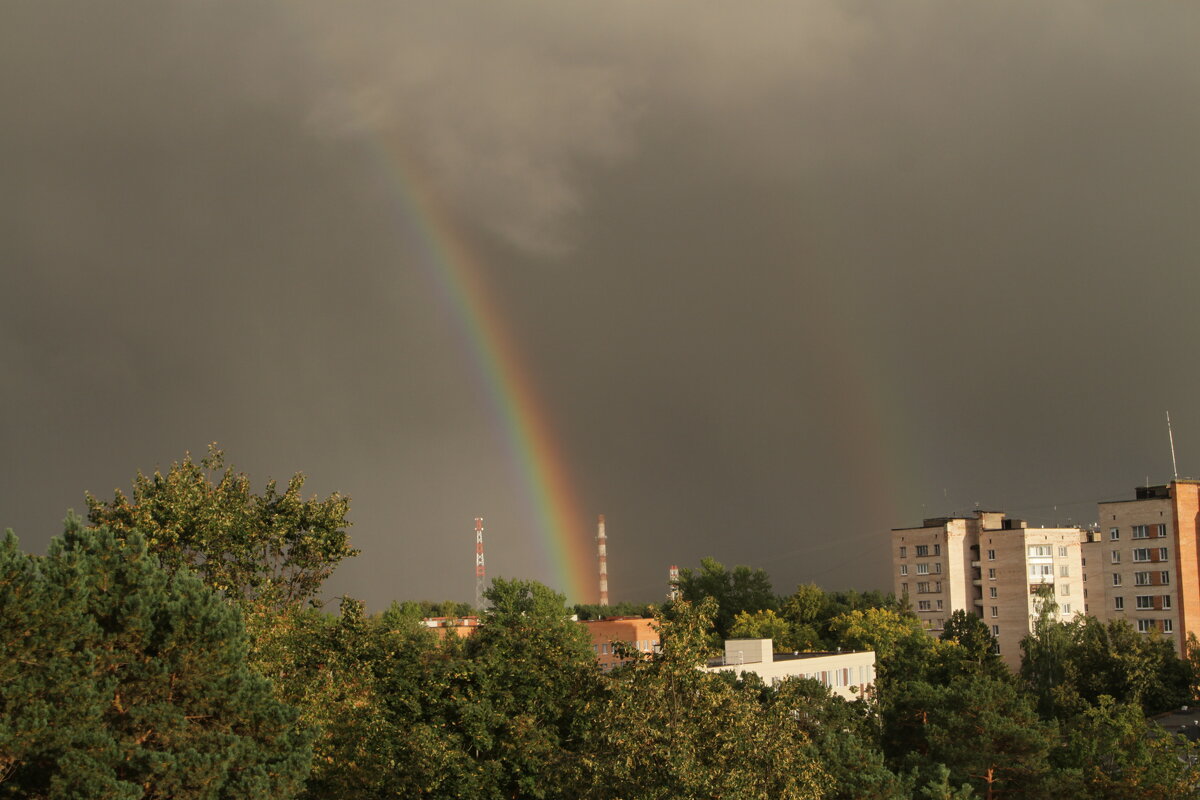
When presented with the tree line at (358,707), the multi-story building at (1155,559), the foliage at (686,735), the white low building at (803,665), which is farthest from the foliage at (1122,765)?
the multi-story building at (1155,559)

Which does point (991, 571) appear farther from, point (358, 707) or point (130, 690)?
point (130, 690)

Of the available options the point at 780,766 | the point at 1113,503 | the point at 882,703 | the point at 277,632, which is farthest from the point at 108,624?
the point at 1113,503

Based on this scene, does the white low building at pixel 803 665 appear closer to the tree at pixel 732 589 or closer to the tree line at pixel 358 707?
the tree line at pixel 358 707

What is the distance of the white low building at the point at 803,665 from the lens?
→ 230 ft

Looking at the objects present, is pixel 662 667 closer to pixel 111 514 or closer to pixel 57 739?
pixel 57 739

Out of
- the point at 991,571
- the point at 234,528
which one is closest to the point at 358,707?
the point at 234,528

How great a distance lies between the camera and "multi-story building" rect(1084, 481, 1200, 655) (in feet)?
322

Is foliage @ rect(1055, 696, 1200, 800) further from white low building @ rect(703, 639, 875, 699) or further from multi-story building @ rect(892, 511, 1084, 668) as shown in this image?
multi-story building @ rect(892, 511, 1084, 668)

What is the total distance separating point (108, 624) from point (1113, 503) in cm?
10181

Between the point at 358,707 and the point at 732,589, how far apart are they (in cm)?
12194

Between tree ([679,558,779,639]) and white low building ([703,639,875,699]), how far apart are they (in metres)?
62.6

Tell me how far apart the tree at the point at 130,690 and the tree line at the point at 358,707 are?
49 millimetres

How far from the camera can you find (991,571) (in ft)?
396

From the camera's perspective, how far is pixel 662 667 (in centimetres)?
2173
